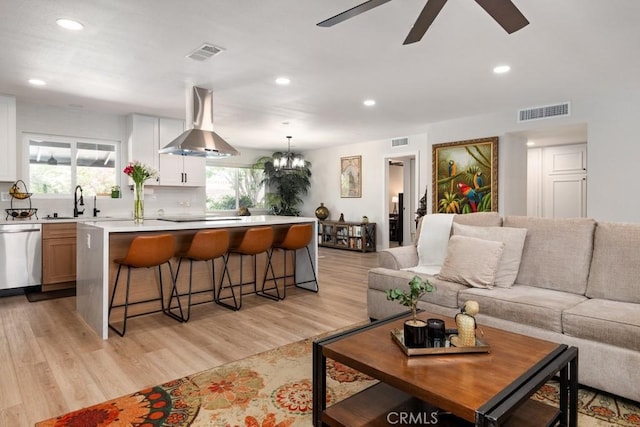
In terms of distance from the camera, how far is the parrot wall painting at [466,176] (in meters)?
5.84

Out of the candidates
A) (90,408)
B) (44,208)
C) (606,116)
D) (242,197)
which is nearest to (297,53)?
(90,408)

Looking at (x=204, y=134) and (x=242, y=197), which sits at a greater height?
(x=204, y=134)

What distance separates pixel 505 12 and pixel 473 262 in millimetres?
1739

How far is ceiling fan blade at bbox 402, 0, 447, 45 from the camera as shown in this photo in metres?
1.96

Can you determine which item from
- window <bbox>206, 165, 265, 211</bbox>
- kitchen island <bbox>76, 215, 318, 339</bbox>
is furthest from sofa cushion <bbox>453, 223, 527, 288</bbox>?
window <bbox>206, 165, 265, 211</bbox>

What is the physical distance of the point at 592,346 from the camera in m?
2.21

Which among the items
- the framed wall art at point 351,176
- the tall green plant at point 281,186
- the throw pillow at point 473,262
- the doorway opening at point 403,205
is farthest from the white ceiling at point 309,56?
the doorway opening at point 403,205

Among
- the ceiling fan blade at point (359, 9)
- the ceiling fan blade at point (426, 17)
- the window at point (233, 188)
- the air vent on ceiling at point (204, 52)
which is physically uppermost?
the air vent on ceiling at point (204, 52)

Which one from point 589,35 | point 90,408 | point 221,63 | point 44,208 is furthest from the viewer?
point 44,208

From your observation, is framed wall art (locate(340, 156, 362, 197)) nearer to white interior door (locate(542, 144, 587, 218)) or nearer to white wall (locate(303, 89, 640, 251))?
white wall (locate(303, 89, 640, 251))

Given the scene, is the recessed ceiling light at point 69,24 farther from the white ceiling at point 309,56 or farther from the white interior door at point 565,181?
the white interior door at point 565,181

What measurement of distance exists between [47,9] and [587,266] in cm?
419

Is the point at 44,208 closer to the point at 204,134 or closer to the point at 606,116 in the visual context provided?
the point at 204,134

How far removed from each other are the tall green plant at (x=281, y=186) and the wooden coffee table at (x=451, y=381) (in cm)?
756
